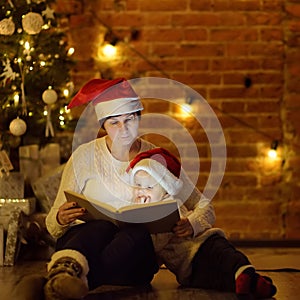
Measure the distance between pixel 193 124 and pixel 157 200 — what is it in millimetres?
1786

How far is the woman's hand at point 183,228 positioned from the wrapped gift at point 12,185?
131 centimetres

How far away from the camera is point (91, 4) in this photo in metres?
4.24

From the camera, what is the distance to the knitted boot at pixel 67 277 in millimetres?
2180

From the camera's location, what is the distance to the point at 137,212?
91.4 inches

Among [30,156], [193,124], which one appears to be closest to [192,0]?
[193,124]

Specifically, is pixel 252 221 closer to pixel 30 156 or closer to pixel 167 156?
pixel 30 156

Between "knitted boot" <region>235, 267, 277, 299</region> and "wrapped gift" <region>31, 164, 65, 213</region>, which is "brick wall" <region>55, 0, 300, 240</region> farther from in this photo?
"knitted boot" <region>235, 267, 277, 299</region>

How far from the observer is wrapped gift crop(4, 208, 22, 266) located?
3385 mm

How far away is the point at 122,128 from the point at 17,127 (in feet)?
3.55

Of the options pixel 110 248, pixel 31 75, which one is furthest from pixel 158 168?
pixel 31 75

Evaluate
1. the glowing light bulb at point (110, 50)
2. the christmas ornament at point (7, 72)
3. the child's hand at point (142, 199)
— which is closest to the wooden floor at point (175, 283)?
the child's hand at point (142, 199)

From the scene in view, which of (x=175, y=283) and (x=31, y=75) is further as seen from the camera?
(x=31, y=75)

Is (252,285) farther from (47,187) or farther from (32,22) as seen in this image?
(32,22)

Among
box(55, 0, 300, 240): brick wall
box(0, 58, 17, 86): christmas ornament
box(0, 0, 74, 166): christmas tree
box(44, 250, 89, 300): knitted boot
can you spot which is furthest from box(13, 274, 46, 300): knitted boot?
box(55, 0, 300, 240): brick wall
